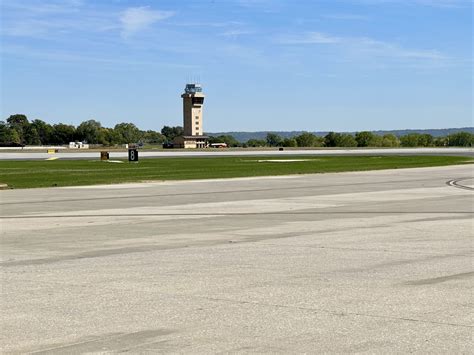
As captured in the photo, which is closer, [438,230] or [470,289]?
[470,289]

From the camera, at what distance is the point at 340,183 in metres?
40.0

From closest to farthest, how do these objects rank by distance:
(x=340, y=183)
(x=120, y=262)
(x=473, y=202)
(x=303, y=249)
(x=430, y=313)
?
(x=430, y=313), (x=120, y=262), (x=303, y=249), (x=473, y=202), (x=340, y=183)

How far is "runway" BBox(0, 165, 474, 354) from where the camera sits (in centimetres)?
833

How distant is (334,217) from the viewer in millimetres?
22016

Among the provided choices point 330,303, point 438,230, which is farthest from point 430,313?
point 438,230

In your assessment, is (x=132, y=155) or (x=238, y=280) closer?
(x=238, y=280)

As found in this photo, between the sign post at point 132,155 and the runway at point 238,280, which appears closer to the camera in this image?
the runway at point 238,280

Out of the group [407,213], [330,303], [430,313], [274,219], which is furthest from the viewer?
[407,213]

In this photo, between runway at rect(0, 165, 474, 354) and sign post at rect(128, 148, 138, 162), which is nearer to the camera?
runway at rect(0, 165, 474, 354)

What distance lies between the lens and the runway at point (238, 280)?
8.33 metres

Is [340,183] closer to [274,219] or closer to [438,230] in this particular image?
[274,219]

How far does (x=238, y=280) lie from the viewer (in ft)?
38.3

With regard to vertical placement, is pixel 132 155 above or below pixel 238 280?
above

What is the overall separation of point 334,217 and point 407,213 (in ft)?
8.02
